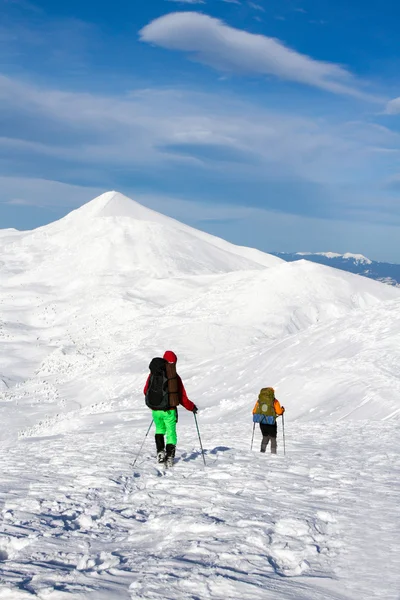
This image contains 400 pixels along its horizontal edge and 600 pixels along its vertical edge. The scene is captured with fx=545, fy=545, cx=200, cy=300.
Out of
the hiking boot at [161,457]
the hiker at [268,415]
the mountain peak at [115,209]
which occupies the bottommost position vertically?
the hiking boot at [161,457]

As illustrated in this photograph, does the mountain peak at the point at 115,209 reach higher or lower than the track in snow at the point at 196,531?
higher

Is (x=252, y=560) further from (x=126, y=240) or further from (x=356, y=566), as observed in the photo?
(x=126, y=240)

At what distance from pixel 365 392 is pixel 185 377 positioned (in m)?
16.7

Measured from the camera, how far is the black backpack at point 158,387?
10.5 m

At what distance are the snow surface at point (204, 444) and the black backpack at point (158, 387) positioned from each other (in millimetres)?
1239

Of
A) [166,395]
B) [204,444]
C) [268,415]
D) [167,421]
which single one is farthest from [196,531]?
[204,444]

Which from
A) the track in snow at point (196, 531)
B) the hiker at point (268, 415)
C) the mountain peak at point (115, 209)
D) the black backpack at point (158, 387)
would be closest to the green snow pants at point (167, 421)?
the black backpack at point (158, 387)

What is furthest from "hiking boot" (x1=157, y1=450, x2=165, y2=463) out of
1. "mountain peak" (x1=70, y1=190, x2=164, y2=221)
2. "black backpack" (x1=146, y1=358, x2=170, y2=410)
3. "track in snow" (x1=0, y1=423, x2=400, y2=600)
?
"mountain peak" (x1=70, y1=190, x2=164, y2=221)

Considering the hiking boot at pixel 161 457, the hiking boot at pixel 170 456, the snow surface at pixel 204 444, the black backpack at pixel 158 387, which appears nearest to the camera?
the snow surface at pixel 204 444

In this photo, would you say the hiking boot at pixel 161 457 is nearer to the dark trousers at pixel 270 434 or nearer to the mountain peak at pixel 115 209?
the dark trousers at pixel 270 434

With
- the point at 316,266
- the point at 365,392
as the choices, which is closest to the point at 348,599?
the point at 365,392

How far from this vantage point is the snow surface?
5.22 metres

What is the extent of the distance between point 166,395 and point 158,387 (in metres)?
0.22

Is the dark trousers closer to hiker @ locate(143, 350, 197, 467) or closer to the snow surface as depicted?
the snow surface
